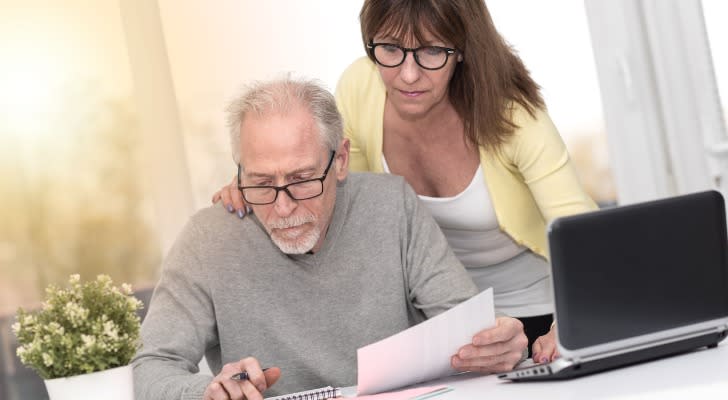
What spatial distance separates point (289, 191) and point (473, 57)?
598 mm

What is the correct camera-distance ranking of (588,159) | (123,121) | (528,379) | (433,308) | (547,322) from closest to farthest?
(528,379) → (433,308) → (547,322) → (123,121) → (588,159)

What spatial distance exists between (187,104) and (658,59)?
1.88m

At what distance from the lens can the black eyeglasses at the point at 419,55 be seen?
2230 mm

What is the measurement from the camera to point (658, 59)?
12.3 feet

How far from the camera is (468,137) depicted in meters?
2.43

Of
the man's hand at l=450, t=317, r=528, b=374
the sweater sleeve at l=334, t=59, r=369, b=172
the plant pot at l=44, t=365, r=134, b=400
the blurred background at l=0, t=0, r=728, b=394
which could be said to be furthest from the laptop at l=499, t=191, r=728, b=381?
the blurred background at l=0, t=0, r=728, b=394

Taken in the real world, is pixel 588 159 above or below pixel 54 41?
below

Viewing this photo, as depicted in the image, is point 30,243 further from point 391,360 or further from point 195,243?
point 391,360

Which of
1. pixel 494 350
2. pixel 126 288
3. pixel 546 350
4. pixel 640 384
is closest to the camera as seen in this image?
pixel 640 384

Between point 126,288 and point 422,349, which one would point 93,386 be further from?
point 422,349

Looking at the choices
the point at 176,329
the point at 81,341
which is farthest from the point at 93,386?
the point at 176,329

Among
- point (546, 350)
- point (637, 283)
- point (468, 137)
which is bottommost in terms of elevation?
point (546, 350)

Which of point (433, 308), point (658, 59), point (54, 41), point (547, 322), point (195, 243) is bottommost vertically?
point (547, 322)

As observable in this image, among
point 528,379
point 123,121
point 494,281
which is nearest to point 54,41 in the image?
point 123,121
